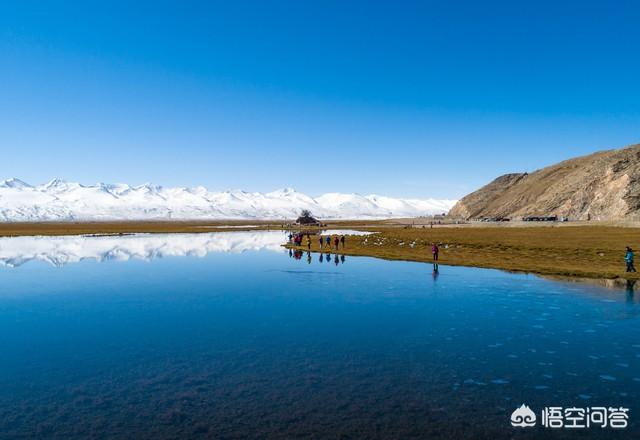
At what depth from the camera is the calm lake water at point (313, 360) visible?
12117 mm

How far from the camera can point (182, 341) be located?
1939cm

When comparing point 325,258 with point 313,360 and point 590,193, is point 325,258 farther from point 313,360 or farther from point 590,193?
point 590,193

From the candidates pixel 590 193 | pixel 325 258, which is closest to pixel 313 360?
pixel 325 258

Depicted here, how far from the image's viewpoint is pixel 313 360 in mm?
16875

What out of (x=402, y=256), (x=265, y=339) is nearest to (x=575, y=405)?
(x=265, y=339)

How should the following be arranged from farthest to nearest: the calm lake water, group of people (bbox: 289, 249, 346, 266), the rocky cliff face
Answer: the rocky cliff face → group of people (bbox: 289, 249, 346, 266) → the calm lake water

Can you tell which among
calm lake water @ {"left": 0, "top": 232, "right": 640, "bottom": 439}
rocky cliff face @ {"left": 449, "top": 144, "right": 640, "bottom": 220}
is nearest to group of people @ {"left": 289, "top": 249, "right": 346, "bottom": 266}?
calm lake water @ {"left": 0, "top": 232, "right": 640, "bottom": 439}

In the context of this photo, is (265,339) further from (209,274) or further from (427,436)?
(209,274)

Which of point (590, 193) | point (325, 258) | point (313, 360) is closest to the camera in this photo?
point (313, 360)

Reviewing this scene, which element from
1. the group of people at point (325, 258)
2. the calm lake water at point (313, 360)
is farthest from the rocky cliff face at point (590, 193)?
the calm lake water at point (313, 360)

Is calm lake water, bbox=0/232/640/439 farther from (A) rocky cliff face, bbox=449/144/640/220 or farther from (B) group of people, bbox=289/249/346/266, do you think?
(A) rocky cliff face, bbox=449/144/640/220

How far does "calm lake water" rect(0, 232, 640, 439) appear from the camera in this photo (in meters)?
12.1

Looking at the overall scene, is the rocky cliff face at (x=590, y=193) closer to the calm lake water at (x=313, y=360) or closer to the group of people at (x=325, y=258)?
the group of people at (x=325, y=258)

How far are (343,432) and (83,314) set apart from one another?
19318 mm
